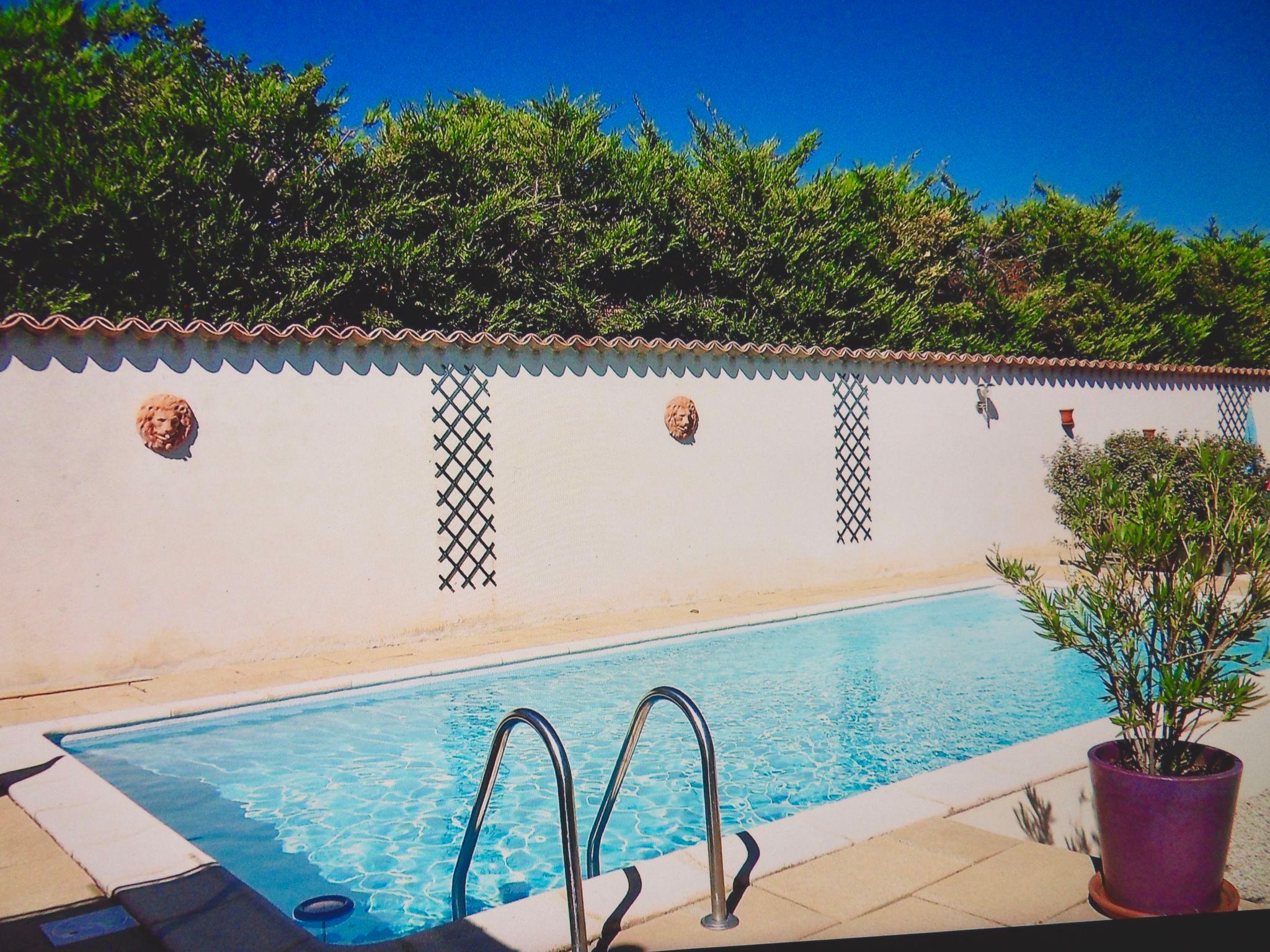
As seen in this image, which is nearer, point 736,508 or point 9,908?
point 9,908

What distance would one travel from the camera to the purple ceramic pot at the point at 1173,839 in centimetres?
279

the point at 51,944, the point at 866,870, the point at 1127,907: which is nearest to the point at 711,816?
the point at 866,870

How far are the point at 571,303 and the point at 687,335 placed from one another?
1738 millimetres

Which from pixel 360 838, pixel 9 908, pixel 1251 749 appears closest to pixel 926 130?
pixel 1251 749

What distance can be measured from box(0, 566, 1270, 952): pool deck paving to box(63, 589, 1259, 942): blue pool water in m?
0.87

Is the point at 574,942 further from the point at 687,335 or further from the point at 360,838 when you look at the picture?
the point at 687,335

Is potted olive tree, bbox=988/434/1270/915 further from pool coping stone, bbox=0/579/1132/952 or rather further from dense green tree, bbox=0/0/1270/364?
dense green tree, bbox=0/0/1270/364

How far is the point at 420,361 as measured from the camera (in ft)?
26.6

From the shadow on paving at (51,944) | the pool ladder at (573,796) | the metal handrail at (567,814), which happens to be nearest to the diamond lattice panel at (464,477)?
the pool ladder at (573,796)

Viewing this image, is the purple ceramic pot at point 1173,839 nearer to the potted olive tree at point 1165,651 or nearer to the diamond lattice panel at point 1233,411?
the potted olive tree at point 1165,651

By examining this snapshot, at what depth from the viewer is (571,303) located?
1320 cm

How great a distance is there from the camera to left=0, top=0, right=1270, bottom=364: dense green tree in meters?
10.2

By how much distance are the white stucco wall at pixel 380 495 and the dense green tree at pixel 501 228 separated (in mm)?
3507

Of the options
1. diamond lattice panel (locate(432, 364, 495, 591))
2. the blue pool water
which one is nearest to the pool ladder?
the blue pool water
